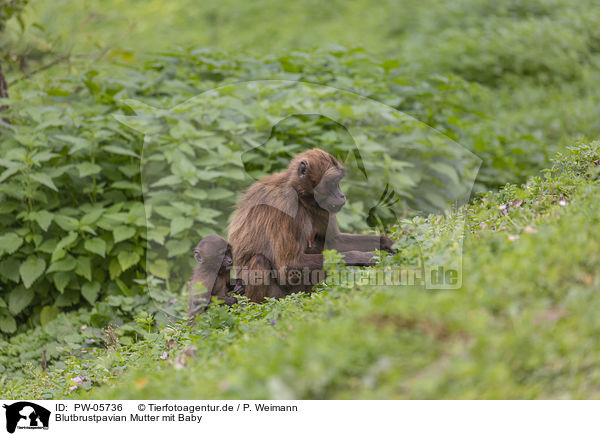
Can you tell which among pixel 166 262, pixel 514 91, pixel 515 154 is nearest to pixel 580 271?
pixel 166 262

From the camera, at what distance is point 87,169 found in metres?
6.67

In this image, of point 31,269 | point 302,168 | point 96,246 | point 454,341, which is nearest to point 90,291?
point 96,246

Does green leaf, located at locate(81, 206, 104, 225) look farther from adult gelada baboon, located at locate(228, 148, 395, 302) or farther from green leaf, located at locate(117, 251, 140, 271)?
adult gelada baboon, located at locate(228, 148, 395, 302)

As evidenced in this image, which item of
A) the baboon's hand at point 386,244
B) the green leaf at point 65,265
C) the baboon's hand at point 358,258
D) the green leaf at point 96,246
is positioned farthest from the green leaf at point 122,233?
the baboon's hand at point 386,244

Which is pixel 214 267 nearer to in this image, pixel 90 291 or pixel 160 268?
pixel 160 268

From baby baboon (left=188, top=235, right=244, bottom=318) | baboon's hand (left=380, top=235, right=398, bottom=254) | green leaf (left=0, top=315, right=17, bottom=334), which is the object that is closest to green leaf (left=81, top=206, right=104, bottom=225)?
green leaf (left=0, top=315, right=17, bottom=334)

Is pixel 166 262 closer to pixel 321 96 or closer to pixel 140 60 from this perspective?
pixel 321 96

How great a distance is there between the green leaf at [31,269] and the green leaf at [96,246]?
1.55ft

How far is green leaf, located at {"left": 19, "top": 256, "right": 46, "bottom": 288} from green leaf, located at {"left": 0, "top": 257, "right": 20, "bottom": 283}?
11 cm

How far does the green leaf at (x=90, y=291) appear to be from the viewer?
643 cm

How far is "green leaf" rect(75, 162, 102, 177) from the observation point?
6602 mm

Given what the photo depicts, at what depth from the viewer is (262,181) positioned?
5223 millimetres

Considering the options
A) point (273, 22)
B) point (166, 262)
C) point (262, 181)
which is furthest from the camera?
point (273, 22)
